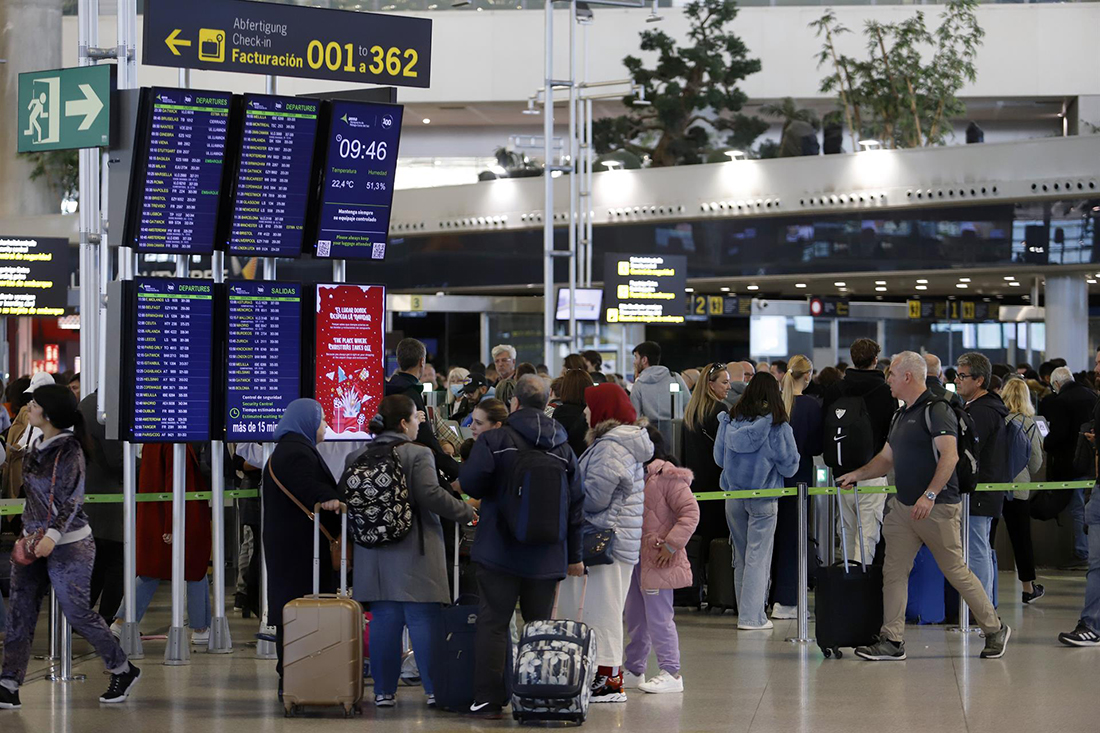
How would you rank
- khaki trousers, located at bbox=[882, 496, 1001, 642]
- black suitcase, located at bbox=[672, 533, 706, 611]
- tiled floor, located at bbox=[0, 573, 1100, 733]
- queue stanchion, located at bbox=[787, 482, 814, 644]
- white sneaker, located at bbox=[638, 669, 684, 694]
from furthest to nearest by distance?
black suitcase, located at bbox=[672, 533, 706, 611] → queue stanchion, located at bbox=[787, 482, 814, 644] → khaki trousers, located at bbox=[882, 496, 1001, 642] → white sneaker, located at bbox=[638, 669, 684, 694] → tiled floor, located at bbox=[0, 573, 1100, 733]

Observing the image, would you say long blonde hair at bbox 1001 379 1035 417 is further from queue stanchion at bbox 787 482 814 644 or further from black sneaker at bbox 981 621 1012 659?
black sneaker at bbox 981 621 1012 659

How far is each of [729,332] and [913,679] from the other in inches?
717

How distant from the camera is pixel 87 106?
25.8ft

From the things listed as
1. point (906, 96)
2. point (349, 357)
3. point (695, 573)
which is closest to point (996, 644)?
point (695, 573)

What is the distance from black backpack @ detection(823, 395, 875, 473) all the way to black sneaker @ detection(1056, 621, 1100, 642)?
5.01ft

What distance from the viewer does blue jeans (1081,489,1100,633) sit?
8.09m

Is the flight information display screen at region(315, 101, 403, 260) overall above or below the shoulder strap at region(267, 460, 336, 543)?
above

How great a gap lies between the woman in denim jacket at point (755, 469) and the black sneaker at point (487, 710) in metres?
2.82

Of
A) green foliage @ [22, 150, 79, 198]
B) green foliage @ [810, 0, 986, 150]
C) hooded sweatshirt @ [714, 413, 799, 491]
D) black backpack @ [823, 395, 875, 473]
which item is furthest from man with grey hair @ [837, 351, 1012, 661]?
green foliage @ [22, 150, 79, 198]

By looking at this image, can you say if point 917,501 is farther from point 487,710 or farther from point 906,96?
point 906,96

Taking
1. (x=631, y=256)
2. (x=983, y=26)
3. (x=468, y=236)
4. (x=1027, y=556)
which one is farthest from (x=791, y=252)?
(x=983, y=26)

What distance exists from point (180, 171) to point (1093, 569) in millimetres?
5317

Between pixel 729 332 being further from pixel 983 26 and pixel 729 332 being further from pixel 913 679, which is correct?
pixel 913 679

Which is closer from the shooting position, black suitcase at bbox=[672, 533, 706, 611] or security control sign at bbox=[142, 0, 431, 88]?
security control sign at bbox=[142, 0, 431, 88]
